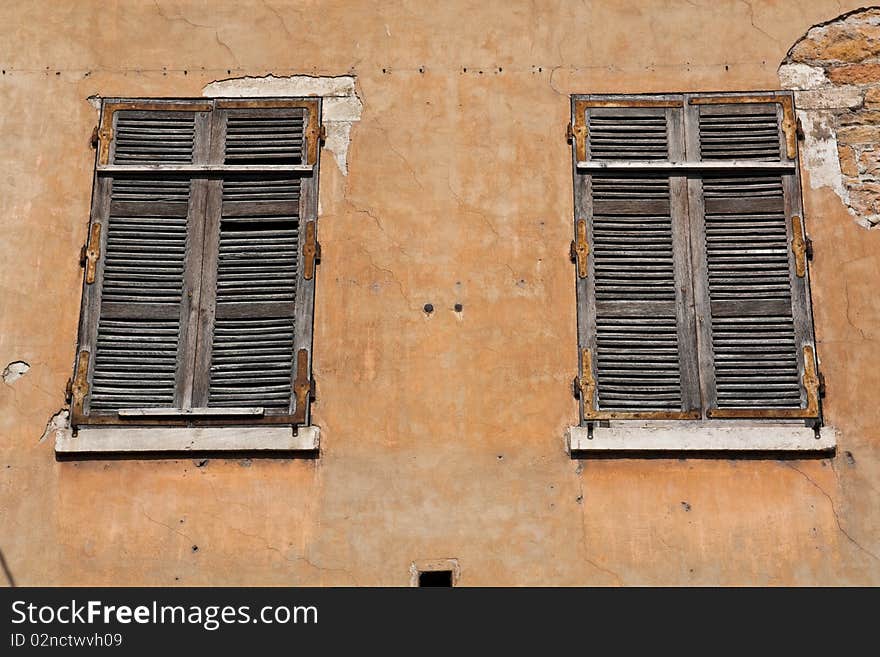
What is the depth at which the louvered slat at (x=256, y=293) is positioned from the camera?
6.32 metres

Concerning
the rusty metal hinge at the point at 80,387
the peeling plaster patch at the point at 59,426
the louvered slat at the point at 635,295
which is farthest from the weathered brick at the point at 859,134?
the peeling plaster patch at the point at 59,426

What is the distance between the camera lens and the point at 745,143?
263 inches

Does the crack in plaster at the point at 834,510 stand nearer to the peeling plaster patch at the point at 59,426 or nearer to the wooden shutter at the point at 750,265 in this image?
the wooden shutter at the point at 750,265

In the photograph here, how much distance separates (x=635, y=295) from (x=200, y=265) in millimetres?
2341

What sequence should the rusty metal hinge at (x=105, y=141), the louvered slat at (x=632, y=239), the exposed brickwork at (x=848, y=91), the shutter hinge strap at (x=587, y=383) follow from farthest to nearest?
the rusty metal hinge at (x=105, y=141) < the exposed brickwork at (x=848, y=91) < the louvered slat at (x=632, y=239) < the shutter hinge strap at (x=587, y=383)

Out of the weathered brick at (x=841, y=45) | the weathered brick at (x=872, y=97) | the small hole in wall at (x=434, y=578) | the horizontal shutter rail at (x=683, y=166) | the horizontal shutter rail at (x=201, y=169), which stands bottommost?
the small hole in wall at (x=434, y=578)

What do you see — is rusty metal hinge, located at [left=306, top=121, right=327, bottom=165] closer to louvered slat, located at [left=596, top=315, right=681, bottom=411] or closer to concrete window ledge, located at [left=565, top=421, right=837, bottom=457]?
louvered slat, located at [left=596, top=315, right=681, bottom=411]

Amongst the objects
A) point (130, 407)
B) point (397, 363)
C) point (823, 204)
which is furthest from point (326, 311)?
point (823, 204)

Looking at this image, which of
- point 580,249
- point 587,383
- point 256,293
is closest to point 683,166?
point 580,249

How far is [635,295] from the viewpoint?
6449mm

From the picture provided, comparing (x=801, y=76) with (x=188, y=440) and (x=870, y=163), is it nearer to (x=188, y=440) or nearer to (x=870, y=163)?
(x=870, y=163)

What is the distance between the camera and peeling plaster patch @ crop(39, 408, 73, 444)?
6.25 m

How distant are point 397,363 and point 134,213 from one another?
5.51 ft

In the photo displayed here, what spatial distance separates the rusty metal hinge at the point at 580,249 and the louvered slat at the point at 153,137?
2169mm
